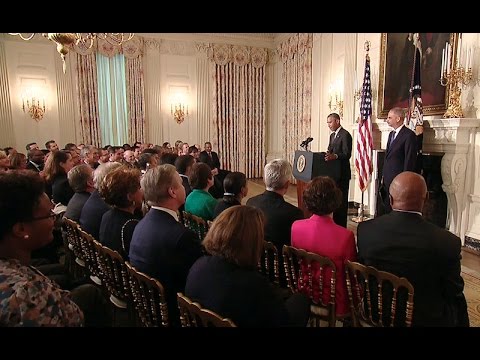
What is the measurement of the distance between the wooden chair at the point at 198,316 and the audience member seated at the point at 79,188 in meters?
2.01

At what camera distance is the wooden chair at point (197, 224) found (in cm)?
273

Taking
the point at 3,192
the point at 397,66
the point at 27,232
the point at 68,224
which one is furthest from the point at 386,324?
the point at 397,66

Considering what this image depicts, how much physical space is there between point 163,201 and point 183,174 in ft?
6.57

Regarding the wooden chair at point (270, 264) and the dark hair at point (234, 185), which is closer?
the wooden chair at point (270, 264)

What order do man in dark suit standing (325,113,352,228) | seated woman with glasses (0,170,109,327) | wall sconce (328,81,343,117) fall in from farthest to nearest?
1. wall sconce (328,81,343,117)
2. man in dark suit standing (325,113,352,228)
3. seated woman with glasses (0,170,109,327)

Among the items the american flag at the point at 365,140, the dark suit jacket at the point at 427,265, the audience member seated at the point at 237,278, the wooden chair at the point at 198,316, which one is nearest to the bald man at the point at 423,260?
the dark suit jacket at the point at 427,265

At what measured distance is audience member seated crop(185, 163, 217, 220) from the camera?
3.16 m

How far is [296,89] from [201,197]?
7.17 meters

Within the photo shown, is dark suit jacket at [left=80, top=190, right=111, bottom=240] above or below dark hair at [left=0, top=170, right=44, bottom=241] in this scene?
below

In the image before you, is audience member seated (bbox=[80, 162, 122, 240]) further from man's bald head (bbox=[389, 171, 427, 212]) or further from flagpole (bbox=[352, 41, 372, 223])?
flagpole (bbox=[352, 41, 372, 223])

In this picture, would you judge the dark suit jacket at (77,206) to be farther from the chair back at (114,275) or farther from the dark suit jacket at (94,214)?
the chair back at (114,275)

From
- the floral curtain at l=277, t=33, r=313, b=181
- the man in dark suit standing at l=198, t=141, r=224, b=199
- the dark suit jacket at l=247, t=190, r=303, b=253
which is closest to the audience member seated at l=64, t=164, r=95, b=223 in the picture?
the dark suit jacket at l=247, t=190, r=303, b=253

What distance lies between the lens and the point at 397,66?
589cm

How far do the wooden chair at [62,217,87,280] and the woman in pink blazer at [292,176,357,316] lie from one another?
1.60 m
